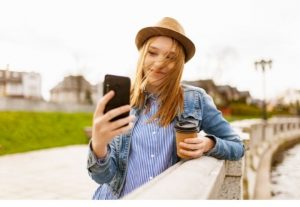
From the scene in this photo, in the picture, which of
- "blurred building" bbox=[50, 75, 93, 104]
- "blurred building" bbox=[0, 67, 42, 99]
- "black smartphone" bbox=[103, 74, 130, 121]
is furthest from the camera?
"blurred building" bbox=[50, 75, 93, 104]

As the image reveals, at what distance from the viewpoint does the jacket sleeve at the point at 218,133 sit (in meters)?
1.33

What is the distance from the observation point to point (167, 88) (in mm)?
1330

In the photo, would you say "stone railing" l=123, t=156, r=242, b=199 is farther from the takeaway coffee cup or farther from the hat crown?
the hat crown

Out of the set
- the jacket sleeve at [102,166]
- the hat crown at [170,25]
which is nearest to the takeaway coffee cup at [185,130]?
the jacket sleeve at [102,166]

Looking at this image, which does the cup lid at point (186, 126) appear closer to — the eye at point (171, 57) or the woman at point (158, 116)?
the woman at point (158, 116)

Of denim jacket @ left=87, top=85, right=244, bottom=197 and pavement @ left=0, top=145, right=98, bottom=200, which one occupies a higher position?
denim jacket @ left=87, top=85, right=244, bottom=197

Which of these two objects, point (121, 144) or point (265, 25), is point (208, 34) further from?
point (121, 144)

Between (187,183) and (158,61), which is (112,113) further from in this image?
(158,61)

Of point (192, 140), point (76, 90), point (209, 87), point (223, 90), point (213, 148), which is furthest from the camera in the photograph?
point (76, 90)

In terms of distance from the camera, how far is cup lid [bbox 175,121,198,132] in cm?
119

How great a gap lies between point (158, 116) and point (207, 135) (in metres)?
0.17

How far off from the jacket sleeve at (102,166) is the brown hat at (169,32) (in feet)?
1.26

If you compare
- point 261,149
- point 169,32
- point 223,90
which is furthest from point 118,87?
point 223,90

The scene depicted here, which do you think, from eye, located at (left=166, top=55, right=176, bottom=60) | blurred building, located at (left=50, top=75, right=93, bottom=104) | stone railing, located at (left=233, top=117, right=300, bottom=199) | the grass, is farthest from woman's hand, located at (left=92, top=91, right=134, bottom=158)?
blurred building, located at (left=50, top=75, right=93, bottom=104)
